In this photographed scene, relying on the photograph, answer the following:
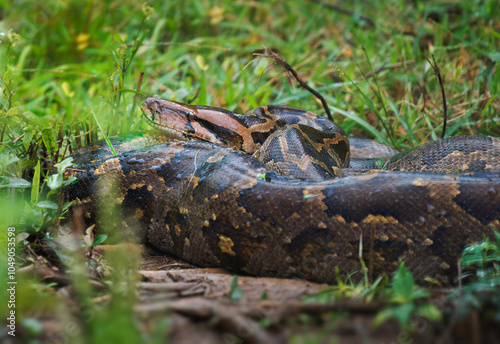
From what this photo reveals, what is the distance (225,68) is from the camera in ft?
27.7

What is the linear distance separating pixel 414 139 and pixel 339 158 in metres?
1.56

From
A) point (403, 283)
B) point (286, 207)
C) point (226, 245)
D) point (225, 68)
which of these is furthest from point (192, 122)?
point (225, 68)

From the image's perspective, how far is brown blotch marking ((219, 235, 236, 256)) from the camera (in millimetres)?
3451

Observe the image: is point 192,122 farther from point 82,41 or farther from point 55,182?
point 82,41

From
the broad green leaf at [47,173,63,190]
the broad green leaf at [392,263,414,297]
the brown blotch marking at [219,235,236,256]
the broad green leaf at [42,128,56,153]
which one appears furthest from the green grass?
the broad green leaf at [392,263,414,297]

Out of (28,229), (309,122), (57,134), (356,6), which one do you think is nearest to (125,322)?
(28,229)

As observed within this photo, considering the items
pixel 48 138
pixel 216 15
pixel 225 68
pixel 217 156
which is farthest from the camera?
pixel 216 15

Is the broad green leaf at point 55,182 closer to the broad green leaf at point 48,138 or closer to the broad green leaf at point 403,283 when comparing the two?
the broad green leaf at point 48,138

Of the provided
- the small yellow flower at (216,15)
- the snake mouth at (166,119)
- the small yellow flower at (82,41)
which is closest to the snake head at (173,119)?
the snake mouth at (166,119)

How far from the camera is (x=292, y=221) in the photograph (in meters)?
3.28

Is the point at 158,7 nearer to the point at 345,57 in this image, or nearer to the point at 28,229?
the point at 345,57

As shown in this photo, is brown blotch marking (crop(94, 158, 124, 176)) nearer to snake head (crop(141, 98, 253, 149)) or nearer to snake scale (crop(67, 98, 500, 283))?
snake scale (crop(67, 98, 500, 283))

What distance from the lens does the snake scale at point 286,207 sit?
3.17 metres

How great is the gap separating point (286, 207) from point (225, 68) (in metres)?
5.60
